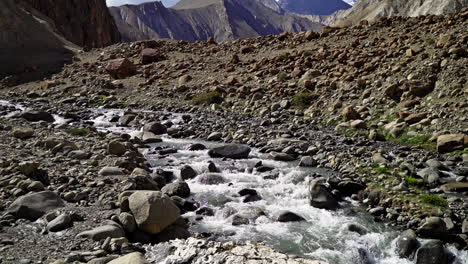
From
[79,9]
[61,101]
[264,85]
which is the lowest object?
[61,101]

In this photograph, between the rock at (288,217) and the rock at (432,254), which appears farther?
the rock at (288,217)

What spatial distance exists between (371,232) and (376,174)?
340 centimetres

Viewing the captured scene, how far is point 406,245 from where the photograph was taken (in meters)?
8.71

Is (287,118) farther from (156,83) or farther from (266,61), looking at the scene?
(156,83)

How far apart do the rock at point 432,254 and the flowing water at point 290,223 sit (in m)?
0.31

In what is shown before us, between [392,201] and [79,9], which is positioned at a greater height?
[79,9]

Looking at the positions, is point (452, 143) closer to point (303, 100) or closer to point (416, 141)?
point (416, 141)

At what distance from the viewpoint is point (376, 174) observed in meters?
12.5

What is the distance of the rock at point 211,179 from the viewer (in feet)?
43.6

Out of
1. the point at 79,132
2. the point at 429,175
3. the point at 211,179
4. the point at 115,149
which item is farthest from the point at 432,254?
the point at 79,132

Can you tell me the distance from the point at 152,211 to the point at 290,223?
3744 millimetres

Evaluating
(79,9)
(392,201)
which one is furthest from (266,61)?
Answer: (79,9)

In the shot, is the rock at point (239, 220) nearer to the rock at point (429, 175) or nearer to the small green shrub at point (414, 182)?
the small green shrub at point (414, 182)

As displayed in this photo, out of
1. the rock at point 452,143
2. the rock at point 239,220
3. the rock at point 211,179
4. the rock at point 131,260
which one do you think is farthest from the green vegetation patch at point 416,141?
the rock at point 131,260
